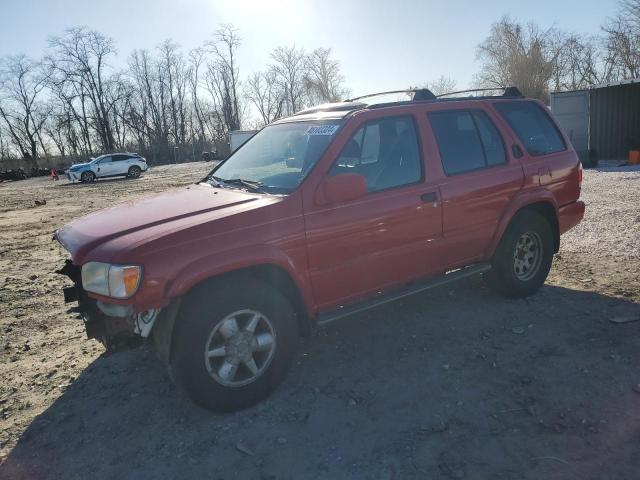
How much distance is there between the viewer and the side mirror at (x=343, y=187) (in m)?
3.23

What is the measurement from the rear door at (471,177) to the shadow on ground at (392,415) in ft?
2.61

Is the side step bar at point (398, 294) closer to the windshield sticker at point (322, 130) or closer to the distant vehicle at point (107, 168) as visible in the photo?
the windshield sticker at point (322, 130)

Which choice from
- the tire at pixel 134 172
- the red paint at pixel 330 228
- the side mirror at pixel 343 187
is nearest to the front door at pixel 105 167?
the tire at pixel 134 172

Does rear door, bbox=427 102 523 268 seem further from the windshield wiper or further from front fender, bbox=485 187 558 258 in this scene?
the windshield wiper

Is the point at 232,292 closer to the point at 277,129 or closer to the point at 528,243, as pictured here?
the point at 277,129

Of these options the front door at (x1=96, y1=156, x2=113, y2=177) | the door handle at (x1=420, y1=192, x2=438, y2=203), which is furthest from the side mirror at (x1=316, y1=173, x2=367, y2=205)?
the front door at (x1=96, y1=156, x2=113, y2=177)

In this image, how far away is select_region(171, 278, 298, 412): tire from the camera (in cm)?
293

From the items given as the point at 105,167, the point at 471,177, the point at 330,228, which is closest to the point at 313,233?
the point at 330,228

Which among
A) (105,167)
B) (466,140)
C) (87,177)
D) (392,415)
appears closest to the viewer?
(392,415)

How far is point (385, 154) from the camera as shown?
3.88 metres

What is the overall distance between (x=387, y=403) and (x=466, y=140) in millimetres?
2470

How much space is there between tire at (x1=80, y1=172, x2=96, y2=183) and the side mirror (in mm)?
31131

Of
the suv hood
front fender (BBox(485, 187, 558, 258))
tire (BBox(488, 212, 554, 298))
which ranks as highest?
the suv hood

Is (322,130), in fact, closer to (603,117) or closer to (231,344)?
(231,344)
